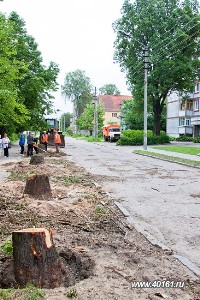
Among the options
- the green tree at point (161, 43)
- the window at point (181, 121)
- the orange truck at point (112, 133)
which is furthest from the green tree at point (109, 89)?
the green tree at point (161, 43)

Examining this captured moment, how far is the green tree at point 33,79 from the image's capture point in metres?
31.4

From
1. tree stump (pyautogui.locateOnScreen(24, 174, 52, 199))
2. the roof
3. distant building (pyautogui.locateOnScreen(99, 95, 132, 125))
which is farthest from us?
the roof

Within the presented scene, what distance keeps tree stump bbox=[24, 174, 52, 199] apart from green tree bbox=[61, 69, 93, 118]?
101135 millimetres

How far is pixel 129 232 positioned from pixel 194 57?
48.1m

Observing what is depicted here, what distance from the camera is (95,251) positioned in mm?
5312

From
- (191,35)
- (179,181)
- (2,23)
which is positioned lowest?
(179,181)

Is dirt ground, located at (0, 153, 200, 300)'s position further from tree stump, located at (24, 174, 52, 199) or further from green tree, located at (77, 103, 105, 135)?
green tree, located at (77, 103, 105, 135)

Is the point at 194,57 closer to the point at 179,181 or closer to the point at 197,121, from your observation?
the point at 197,121

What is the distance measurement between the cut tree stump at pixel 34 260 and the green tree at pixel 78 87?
106247 millimetres

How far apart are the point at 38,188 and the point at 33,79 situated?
2323 centimetres

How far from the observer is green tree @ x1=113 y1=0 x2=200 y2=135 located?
153 ft

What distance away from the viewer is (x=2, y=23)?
22.9 m

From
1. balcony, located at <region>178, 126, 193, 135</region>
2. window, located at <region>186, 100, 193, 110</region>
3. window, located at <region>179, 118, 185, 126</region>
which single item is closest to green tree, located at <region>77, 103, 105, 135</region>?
window, located at <region>179, 118, 185, 126</region>

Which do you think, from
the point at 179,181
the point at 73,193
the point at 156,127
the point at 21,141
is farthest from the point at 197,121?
the point at 73,193
